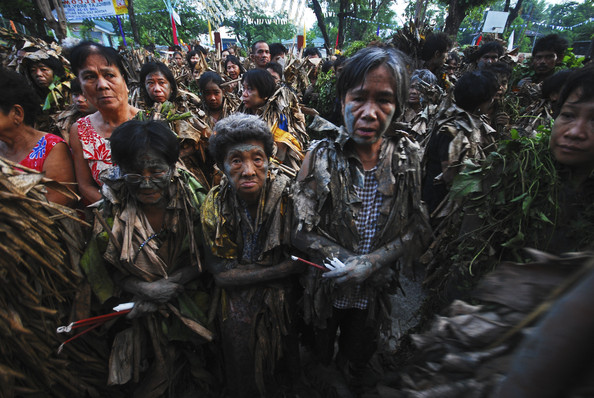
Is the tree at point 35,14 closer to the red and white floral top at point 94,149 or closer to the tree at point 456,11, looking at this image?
the red and white floral top at point 94,149

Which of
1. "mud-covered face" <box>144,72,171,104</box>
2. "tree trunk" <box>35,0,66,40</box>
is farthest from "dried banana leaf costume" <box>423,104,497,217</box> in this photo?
"tree trunk" <box>35,0,66,40</box>

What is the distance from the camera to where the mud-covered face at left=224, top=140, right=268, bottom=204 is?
5.91 feet

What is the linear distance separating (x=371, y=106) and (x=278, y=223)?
0.95 meters

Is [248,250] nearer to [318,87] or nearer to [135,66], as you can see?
[318,87]

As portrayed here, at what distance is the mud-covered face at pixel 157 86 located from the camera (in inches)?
151

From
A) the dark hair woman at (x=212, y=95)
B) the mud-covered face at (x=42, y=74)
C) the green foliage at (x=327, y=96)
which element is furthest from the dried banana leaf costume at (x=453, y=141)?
the mud-covered face at (x=42, y=74)

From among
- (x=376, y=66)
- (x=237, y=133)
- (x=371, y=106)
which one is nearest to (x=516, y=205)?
(x=371, y=106)

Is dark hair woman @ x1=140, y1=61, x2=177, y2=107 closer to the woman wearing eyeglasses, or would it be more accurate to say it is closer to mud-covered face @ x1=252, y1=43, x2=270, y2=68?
the woman wearing eyeglasses

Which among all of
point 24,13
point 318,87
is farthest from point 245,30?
point 318,87

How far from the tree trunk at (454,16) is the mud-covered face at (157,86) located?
15253 millimetres

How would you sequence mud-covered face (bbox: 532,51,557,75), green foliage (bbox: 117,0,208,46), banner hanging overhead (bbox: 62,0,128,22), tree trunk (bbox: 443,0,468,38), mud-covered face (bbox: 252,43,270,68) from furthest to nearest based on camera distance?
green foliage (bbox: 117,0,208,46) < tree trunk (bbox: 443,0,468,38) < banner hanging overhead (bbox: 62,0,128,22) < mud-covered face (bbox: 252,43,270,68) < mud-covered face (bbox: 532,51,557,75)

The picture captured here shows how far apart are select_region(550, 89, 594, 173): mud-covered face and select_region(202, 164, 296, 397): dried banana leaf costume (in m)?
1.60

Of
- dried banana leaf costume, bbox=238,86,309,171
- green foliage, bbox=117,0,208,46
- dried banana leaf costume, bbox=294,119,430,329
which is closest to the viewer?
dried banana leaf costume, bbox=294,119,430,329

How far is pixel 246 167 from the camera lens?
1793mm
